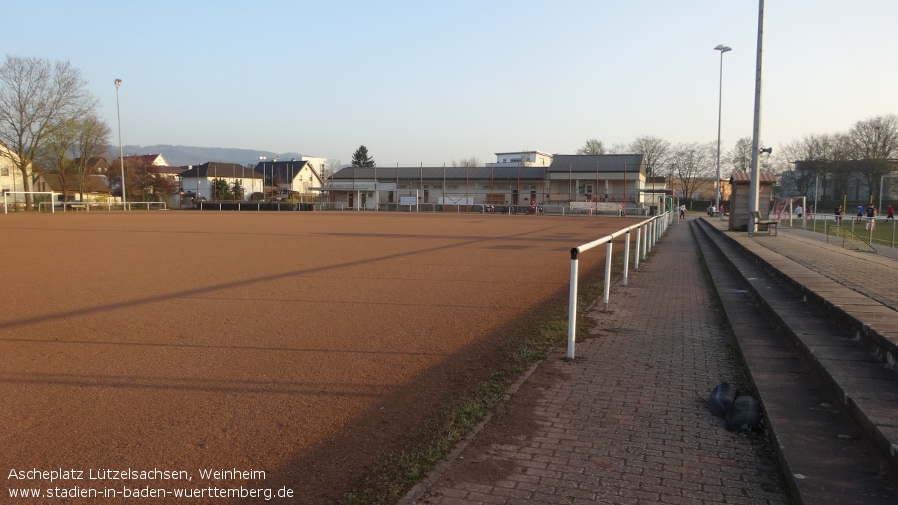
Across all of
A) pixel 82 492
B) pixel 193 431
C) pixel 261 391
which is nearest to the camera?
pixel 82 492

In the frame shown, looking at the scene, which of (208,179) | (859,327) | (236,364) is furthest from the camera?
(208,179)

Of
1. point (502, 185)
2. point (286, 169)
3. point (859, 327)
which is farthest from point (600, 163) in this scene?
point (859, 327)

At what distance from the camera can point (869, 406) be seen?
3740mm

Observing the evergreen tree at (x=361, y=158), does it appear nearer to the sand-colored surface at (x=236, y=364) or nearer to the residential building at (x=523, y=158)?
the residential building at (x=523, y=158)

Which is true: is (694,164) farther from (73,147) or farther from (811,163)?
(73,147)

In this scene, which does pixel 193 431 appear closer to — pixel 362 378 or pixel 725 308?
pixel 362 378

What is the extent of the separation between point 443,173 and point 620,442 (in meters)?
70.6

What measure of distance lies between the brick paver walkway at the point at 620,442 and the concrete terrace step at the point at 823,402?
0.20 metres

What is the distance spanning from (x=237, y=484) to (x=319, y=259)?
12.3 metres

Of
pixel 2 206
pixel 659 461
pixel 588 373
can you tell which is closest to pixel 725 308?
pixel 588 373

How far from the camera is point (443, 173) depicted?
2904 inches

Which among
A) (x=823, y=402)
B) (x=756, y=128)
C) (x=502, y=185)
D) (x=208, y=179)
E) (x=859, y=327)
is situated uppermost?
(x=208, y=179)

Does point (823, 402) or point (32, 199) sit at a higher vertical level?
point (32, 199)

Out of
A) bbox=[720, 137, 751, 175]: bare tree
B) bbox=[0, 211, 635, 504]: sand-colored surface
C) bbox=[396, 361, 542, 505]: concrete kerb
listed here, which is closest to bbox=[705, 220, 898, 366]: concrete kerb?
A: bbox=[396, 361, 542, 505]: concrete kerb
